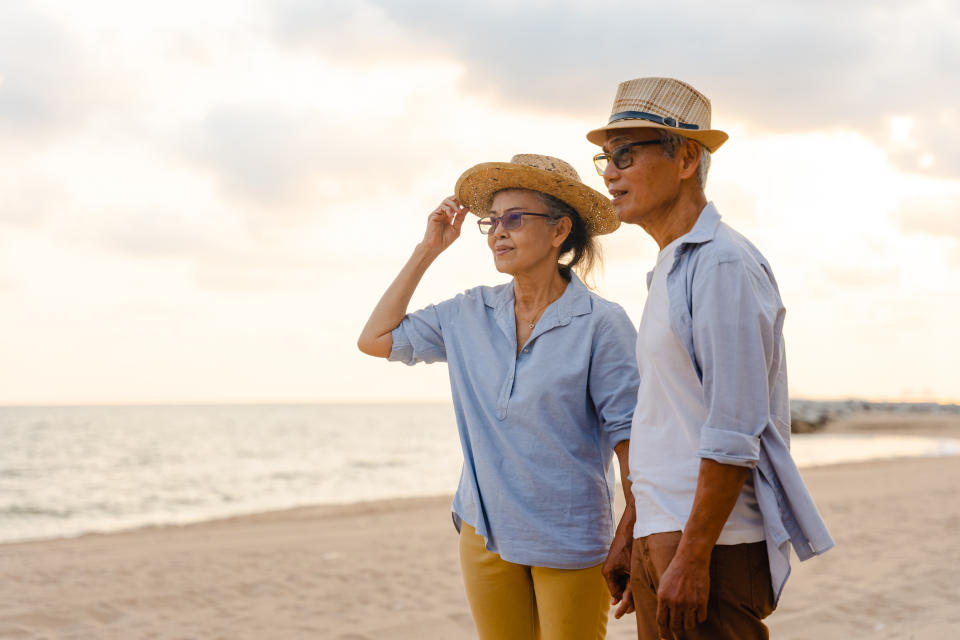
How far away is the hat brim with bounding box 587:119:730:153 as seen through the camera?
6.57ft

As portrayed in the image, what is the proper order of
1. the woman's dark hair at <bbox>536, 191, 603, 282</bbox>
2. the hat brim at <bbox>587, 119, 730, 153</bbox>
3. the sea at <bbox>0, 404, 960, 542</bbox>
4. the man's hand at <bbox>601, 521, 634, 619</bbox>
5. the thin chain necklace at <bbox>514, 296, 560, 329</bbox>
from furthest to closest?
1. the sea at <bbox>0, 404, 960, 542</bbox>
2. the woman's dark hair at <bbox>536, 191, 603, 282</bbox>
3. the thin chain necklace at <bbox>514, 296, 560, 329</bbox>
4. the man's hand at <bbox>601, 521, 634, 619</bbox>
5. the hat brim at <bbox>587, 119, 730, 153</bbox>

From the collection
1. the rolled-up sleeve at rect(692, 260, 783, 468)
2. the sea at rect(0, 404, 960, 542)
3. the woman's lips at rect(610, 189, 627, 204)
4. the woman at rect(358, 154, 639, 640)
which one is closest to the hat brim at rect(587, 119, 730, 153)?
the woman's lips at rect(610, 189, 627, 204)

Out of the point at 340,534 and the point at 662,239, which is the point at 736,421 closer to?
the point at 662,239

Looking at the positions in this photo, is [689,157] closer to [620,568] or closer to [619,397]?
[619,397]

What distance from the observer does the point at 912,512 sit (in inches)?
402

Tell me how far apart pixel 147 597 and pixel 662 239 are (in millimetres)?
5954

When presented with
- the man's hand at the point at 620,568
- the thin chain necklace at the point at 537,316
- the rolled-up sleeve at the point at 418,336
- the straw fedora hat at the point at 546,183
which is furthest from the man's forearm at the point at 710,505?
the rolled-up sleeve at the point at 418,336

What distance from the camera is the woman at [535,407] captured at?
243 centimetres

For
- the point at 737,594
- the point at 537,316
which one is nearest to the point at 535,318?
the point at 537,316

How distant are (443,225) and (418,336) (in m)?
0.44

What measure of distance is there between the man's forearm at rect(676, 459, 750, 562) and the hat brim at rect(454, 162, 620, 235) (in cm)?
116

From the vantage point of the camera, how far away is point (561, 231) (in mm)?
2750

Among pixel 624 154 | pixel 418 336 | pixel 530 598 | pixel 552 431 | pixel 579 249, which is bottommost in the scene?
pixel 530 598

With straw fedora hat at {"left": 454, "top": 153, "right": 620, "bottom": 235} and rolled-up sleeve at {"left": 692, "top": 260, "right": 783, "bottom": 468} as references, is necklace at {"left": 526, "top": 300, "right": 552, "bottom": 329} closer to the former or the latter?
straw fedora hat at {"left": 454, "top": 153, "right": 620, "bottom": 235}
